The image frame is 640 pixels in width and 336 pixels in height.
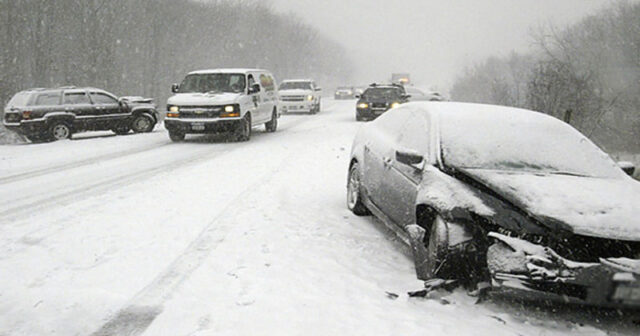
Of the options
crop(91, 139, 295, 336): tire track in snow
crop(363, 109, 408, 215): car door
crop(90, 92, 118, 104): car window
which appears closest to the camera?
crop(91, 139, 295, 336): tire track in snow

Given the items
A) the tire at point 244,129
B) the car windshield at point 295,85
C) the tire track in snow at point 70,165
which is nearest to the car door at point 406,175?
the tire track in snow at point 70,165

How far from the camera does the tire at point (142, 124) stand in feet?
59.6

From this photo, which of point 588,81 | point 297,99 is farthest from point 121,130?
point 588,81

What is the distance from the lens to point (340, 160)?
11430mm

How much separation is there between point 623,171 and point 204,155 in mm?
9024

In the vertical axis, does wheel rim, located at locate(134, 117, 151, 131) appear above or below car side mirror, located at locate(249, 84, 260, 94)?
below

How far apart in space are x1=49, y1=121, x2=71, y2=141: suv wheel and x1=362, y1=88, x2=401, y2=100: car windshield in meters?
12.4

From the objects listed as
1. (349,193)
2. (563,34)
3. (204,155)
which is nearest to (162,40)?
(563,34)

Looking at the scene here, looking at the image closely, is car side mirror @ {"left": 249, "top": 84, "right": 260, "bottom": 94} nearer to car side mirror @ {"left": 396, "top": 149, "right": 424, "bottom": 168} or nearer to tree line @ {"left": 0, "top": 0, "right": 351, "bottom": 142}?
car side mirror @ {"left": 396, "top": 149, "right": 424, "bottom": 168}

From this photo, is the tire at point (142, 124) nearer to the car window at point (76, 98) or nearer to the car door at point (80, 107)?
the car door at point (80, 107)

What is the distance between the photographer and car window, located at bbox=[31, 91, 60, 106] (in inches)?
586

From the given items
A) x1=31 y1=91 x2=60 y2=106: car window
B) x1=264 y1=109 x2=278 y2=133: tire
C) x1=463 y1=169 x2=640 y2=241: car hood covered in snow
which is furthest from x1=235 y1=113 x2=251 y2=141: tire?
x1=463 y1=169 x2=640 y2=241: car hood covered in snow

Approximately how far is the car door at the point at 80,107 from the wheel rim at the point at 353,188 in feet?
39.9

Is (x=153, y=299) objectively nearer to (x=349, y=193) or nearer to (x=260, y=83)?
(x=349, y=193)
